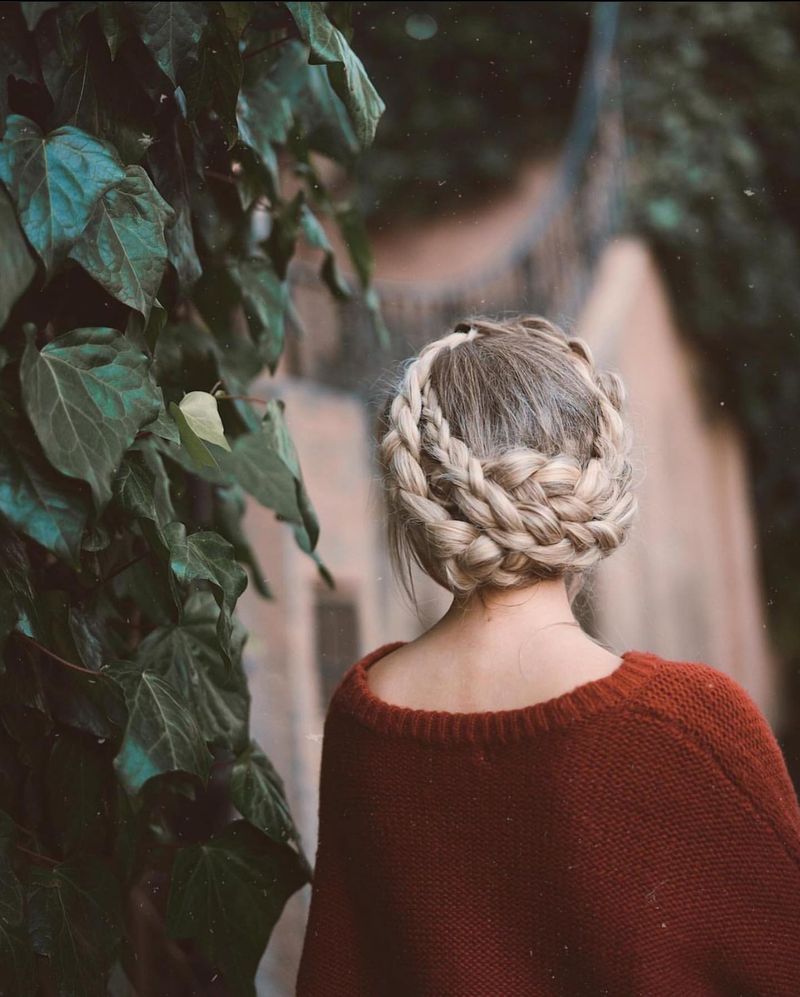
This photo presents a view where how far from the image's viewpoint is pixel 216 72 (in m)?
1.08

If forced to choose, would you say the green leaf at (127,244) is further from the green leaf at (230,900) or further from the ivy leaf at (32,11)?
the green leaf at (230,900)

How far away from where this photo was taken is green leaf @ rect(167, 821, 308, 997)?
126 centimetres

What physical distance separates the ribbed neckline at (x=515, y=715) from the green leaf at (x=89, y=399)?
491 mm

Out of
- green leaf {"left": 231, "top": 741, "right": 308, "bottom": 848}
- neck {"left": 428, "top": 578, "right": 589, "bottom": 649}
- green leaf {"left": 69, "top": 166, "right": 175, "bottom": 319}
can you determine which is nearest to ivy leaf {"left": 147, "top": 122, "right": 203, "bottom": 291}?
green leaf {"left": 69, "top": 166, "right": 175, "bottom": 319}

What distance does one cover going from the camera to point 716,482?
20.2ft

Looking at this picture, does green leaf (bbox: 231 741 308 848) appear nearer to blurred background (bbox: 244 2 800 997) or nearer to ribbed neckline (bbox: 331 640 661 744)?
ribbed neckline (bbox: 331 640 661 744)

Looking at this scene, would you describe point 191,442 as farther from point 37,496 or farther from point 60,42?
point 60,42

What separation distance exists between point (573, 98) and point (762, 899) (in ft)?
22.2

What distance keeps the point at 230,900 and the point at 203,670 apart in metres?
0.27

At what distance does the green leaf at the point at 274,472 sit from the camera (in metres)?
1.46

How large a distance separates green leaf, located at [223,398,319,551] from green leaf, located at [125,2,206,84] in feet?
1.80

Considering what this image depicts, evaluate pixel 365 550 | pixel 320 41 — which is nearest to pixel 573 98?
pixel 365 550

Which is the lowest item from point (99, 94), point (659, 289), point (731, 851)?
point (659, 289)

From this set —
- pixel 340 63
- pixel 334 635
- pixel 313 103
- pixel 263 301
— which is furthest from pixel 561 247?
pixel 340 63
